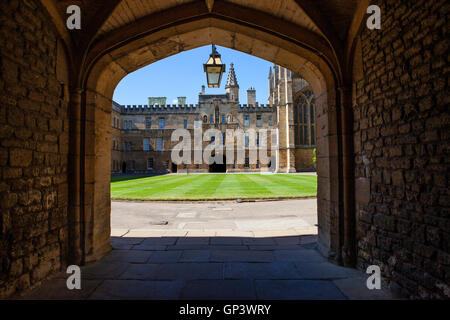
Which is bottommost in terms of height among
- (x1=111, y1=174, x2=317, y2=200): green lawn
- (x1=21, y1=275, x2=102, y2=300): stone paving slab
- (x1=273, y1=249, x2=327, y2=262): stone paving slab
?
(x1=273, y1=249, x2=327, y2=262): stone paving slab

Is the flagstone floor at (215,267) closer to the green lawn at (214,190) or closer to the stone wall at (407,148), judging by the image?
the stone wall at (407,148)

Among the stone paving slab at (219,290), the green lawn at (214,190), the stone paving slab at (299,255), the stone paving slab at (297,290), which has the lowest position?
the stone paving slab at (299,255)

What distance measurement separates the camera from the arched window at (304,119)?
32781 mm

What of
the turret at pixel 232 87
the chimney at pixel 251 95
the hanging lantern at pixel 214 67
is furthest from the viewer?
the chimney at pixel 251 95

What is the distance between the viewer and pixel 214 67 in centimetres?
472

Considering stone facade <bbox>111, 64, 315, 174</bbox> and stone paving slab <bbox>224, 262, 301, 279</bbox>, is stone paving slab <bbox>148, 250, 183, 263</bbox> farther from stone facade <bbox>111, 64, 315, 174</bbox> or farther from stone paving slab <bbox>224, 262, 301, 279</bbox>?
stone facade <bbox>111, 64, 315, 174</bbox>

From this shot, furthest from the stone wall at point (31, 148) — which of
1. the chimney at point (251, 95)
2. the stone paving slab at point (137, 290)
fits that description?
the chimney at point (251, 95)

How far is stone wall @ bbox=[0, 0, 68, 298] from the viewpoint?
2652 mm

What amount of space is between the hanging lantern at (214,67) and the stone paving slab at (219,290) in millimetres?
3767

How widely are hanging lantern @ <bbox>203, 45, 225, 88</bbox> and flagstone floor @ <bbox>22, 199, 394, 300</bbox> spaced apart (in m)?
3.43

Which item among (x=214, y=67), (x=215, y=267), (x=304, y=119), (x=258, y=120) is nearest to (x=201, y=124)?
(x=258, y=120)

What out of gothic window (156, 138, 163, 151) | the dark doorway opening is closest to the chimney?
the dark doorway opening
